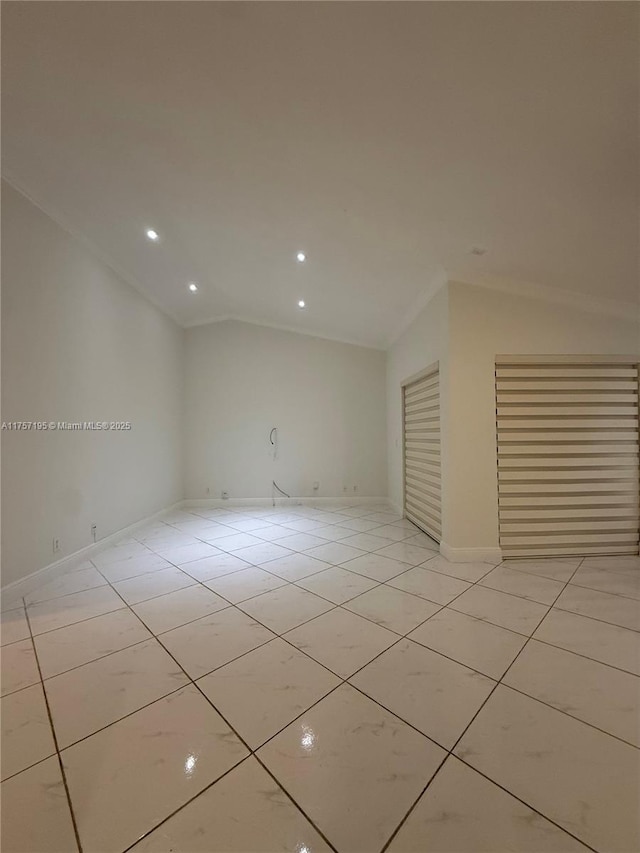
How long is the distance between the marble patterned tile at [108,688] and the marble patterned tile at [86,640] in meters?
A: 0.07

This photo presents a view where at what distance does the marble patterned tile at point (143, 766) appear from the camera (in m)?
0.96

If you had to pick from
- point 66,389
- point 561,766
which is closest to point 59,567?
point 66,389

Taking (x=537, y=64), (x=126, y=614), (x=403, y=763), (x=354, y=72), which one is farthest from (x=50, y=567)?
(x=537, y=64)

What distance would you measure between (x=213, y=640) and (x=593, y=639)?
7.14 ft

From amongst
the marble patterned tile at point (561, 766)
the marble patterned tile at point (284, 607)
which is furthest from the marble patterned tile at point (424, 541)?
the marble patterned tile at point (561, 766)

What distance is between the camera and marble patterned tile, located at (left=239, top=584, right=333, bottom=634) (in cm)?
203

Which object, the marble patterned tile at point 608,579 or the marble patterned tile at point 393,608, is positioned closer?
the marble patterned tile at point 393,608

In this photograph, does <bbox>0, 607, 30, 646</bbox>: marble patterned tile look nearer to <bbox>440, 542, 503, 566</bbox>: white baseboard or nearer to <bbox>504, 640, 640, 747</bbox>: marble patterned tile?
<bbox>504, 640, 640, 747</bbox>: marble patterned tile

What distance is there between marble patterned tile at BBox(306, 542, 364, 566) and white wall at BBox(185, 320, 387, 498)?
2294 millimetres

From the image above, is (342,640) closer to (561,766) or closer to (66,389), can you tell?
(561,766)

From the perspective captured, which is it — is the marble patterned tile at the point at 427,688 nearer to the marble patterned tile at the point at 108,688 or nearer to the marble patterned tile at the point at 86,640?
the marble patterned tile at the point at 108,688

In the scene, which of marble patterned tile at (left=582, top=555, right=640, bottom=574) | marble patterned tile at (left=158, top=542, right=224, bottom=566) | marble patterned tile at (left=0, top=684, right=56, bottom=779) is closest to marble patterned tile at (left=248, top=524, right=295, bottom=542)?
marble patterned tile at (left=158, top=542, right=224, bottom=566)

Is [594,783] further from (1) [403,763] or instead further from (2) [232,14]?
(2) [232,14]

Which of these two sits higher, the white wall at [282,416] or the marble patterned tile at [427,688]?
the white wall at [282,416]
